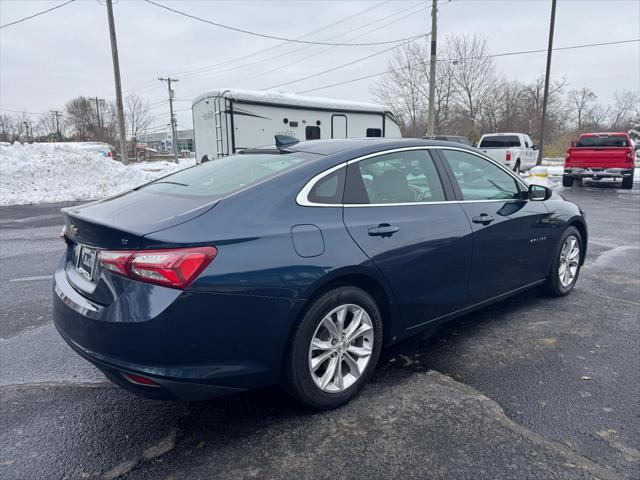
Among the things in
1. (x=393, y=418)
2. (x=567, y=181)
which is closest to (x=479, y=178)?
(x=393, y=418)

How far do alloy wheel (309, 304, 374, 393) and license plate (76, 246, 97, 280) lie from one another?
126cm

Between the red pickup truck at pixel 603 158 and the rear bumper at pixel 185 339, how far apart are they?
18.5m

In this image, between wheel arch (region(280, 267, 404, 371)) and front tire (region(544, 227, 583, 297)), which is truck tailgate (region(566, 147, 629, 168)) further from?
wheel arch (region(280, 267, 404, 371))

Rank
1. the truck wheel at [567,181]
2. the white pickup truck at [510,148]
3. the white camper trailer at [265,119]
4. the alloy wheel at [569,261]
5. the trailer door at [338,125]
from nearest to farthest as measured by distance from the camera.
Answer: the alloy wheel at [569,261], the white camper trailer at [265,119], the trailer door at [338,125], the truck wheel at [567,181], the white pickup truck at [510,148]

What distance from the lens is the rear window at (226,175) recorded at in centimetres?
290

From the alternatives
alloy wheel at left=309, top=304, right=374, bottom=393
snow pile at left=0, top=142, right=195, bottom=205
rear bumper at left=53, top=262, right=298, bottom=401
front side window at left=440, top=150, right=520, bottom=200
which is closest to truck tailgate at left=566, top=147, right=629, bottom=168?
snow pile at left=0, top=142, right=195, bottom=205

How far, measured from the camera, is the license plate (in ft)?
8.39

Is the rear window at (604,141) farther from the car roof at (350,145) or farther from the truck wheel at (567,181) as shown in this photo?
the car roof at (350,145)

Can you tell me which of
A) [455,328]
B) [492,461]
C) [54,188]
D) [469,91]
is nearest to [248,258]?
[492,461]

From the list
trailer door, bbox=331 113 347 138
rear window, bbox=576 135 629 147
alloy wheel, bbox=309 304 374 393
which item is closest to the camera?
alloy wheel, bbox=309 304 374 393

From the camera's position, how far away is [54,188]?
49.3 ft

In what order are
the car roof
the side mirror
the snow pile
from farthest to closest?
1. the snow pile
2. the side mirror
3. the car roof

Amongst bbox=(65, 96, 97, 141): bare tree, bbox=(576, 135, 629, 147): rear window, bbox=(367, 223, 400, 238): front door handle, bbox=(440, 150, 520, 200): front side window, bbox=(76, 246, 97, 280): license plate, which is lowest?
bbox=(76, 246, 97, 280): license plate

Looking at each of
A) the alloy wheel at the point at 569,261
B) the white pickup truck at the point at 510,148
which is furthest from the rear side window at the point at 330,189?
the white pickup truck at the point at 510,148
